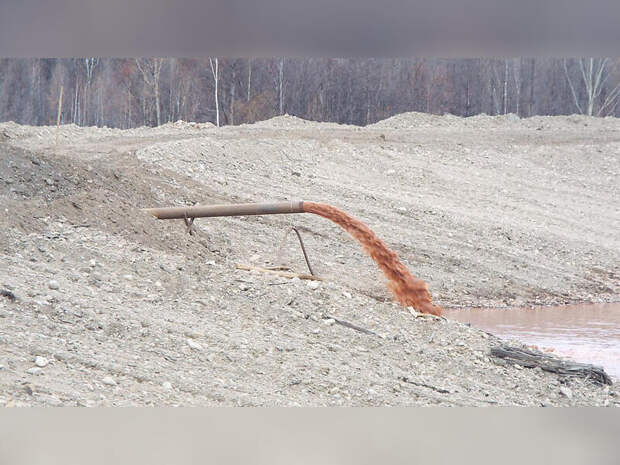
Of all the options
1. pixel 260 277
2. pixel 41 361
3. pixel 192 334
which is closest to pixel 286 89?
pixel 260 277

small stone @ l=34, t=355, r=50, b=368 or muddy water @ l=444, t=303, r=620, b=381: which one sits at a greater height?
small stone @ l=34, t=355, r=50, b=368

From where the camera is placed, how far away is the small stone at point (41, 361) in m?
5.18

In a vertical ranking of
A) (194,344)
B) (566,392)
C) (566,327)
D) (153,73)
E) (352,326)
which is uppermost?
(153,73)

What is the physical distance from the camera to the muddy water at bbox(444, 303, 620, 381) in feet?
33.6

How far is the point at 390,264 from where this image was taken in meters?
10.0

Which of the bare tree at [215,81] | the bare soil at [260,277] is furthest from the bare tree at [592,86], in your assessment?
the bare tree at [215,81]

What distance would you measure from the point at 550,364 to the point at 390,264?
2884 mm

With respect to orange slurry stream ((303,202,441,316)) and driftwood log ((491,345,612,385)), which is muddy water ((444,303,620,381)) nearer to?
driftwood log ((491,345,612,385))

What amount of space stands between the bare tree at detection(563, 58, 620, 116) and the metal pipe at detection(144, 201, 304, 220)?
2232 centimetres

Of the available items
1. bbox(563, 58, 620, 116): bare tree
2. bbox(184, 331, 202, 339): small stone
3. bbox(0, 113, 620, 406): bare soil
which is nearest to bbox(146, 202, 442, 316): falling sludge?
bbox(0, 113, 620, 406): bare soil

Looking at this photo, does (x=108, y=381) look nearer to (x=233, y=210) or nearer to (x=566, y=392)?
(x=566, y=392)

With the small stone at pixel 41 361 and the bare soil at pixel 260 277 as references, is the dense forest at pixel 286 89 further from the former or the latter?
the small stone at pixel 41 361

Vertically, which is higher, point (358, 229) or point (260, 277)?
point (358, 229)

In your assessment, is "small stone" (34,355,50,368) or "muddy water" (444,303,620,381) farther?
"muddy water" (444,303,620,381)
